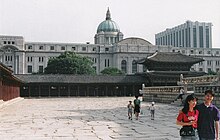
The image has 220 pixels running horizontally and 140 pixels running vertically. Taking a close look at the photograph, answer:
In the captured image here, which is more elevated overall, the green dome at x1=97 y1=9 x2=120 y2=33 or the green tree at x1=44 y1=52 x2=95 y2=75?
the green dome at x1=97 y1=9 x2=120 y2=33

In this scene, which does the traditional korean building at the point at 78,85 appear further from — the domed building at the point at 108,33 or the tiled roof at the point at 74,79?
the domed building at the point at 108,33

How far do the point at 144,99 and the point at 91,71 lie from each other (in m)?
48.9

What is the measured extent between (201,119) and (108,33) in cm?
13409

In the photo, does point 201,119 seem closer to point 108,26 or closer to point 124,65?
point 124,65

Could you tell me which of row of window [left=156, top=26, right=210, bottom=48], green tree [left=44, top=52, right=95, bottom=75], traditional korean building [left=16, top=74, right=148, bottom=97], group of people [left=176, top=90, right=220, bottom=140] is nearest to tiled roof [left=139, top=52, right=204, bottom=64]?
traditional korean building [left=16, top=74, right=148, bottom=97]

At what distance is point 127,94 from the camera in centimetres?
6612

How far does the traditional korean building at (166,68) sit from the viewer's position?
2565 inches

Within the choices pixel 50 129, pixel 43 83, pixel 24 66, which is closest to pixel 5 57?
pixel 24 66

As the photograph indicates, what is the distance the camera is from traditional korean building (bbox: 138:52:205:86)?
6515cm

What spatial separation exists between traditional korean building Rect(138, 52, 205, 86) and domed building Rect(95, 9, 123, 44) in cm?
7100

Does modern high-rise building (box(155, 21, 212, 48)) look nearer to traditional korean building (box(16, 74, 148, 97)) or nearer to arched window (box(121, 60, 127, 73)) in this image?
arched window (box(121, 60, 127, 73))

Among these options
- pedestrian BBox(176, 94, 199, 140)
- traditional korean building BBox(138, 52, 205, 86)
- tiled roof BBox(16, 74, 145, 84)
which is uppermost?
traditional korean building BBox(138, 52, 205, 86)

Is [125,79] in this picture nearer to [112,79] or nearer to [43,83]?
[112,79]

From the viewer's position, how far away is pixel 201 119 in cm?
770
